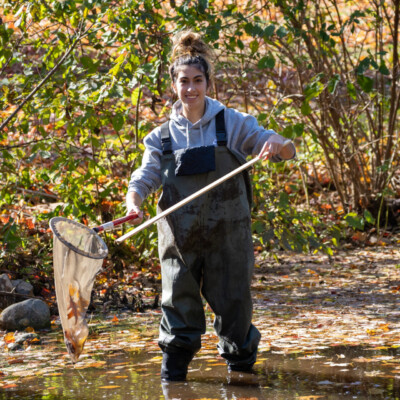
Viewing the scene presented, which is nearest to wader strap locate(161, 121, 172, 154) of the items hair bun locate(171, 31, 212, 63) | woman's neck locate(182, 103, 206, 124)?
woman's neck locate(182, 103, 206, 124)

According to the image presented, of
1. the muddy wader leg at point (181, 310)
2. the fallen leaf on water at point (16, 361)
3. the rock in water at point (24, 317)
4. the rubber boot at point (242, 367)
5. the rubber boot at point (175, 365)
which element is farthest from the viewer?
the rock in water at point (24, 317)

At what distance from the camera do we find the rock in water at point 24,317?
17.8 ft

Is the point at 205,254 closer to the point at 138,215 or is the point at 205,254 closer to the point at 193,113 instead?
the point at 138,215

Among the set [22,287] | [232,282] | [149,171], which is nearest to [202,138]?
[149,171]

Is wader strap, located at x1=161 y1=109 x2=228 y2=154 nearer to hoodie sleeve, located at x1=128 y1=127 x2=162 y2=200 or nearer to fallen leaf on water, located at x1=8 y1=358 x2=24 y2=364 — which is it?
hoodie sleeve, located at x1=128 y1=127 x2=162 y2=200

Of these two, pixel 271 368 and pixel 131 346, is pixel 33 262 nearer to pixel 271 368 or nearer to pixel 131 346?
pixel 131 346

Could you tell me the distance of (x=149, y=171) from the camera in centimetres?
368

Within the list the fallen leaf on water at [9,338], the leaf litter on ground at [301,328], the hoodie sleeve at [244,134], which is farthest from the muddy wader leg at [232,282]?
the fallen leaf on water at [9,338]

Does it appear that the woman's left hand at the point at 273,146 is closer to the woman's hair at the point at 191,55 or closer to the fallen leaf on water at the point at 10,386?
the woman's hair at the point at 191,55

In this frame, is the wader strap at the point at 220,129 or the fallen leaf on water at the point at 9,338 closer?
the wader strap at the point at 220,129

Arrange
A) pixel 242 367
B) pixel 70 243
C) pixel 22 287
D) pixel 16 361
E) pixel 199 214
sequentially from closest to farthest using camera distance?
pixel 70 243 → pixel 199 214 → pixel 242 367 → pixel 16 361 → pixel 22 287

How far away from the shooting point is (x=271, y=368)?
3.98m

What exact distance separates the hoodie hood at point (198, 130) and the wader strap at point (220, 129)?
0.02 m

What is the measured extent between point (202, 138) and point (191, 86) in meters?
0.27
